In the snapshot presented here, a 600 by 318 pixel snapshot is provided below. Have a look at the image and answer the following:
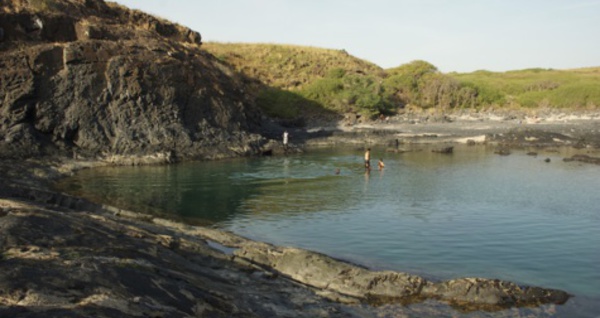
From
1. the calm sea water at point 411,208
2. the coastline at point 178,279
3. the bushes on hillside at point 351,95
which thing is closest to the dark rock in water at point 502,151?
the calm sea water at point 411,208

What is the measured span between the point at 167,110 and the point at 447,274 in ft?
111

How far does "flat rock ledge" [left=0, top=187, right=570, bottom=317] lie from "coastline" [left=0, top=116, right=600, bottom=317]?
2 centimetres

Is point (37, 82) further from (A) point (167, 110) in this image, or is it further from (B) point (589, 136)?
(B) point (589, 136)

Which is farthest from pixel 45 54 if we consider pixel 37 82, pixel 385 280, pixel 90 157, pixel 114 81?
pixel 385 280

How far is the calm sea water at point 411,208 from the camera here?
611 inches

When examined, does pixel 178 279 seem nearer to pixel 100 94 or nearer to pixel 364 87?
pixel 100 94

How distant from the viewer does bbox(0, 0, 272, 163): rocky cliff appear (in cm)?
3753

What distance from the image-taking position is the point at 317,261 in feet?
44.6

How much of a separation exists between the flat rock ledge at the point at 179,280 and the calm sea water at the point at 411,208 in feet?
7.05

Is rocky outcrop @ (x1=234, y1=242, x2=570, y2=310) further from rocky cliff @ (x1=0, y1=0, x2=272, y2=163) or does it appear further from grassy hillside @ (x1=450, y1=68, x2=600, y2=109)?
grassy hillside @ (x1=450, y1=68, x2=600, y2=109)

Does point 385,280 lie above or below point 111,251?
below

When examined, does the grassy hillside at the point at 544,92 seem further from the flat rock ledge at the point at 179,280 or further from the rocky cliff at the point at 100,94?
the flat rock ledge at the point at 179,280

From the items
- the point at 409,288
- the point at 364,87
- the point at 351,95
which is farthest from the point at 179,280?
the point at 364,87

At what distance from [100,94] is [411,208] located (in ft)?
92.4
